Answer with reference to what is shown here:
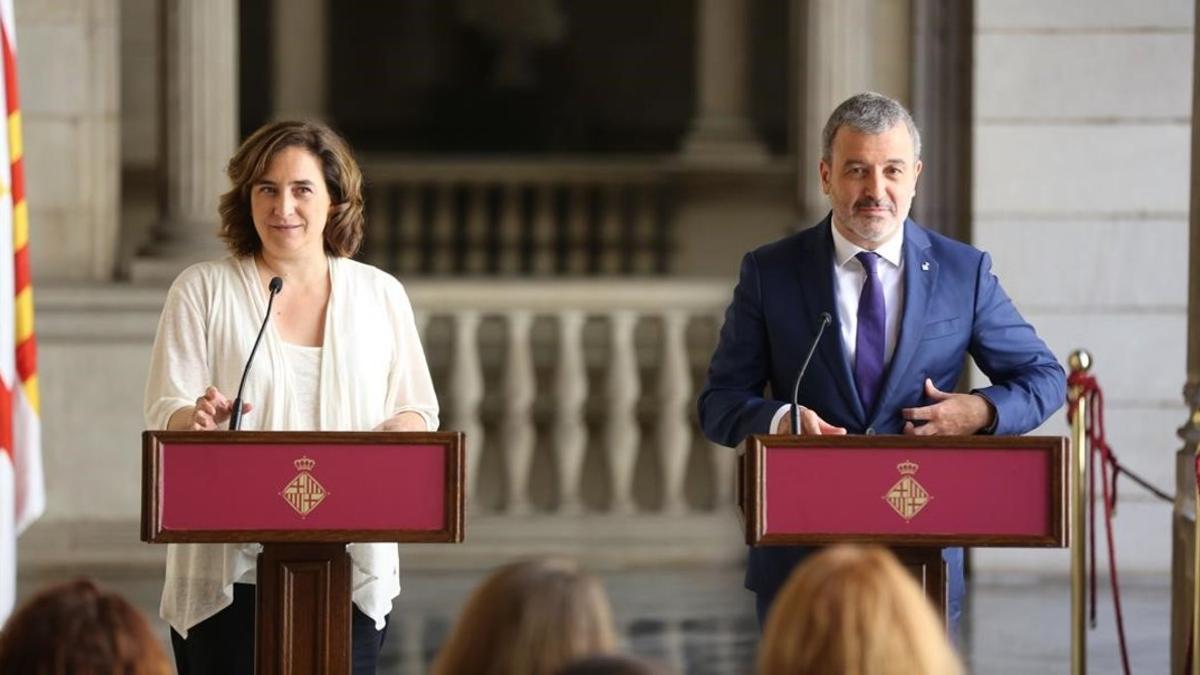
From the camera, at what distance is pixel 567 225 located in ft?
53.9

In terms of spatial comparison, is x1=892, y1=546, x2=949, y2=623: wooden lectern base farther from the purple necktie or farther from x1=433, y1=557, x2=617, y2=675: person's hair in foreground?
x1=433, y1=557, x2=617, y2=675: person's hair in foreground

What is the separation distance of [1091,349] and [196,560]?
6222 millimetres

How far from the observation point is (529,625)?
2.81 m

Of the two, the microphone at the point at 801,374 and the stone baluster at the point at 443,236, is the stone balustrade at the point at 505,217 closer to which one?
A: the stone baluster at the point at 443,236

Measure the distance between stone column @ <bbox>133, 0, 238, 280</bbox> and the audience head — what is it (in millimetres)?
8250

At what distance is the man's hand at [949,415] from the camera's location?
441cm

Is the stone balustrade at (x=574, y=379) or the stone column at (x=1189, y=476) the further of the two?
the stone balustrade at (x=574, y=379)

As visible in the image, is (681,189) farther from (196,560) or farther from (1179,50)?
(196,560)

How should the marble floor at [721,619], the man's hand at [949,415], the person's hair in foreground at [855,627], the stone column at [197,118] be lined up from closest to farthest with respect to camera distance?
the person's hair in foreground at [855,627] → the man's hand at [949,415] → the marble floor at [721,619] → the stone column at [197,118]

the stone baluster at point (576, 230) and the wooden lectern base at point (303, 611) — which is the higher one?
the stone baluster at point (576, 230)

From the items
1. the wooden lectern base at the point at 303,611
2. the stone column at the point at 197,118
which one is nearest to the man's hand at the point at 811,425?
the wooden lectern base at the point at 303,611

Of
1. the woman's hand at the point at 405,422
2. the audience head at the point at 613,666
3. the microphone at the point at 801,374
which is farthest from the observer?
the woman's hand at the point at 405,422

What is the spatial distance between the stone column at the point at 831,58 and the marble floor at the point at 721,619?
6.88 feet

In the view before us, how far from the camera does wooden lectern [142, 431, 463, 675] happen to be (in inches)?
168
